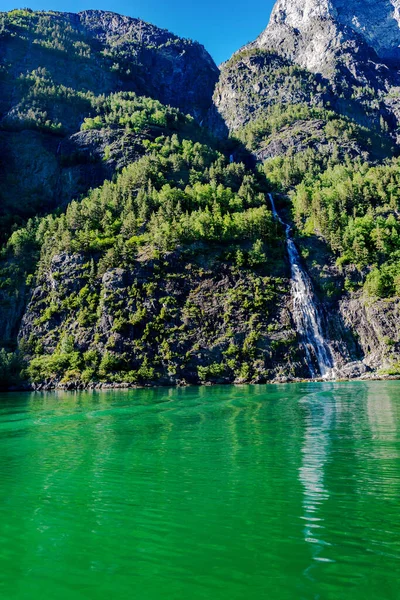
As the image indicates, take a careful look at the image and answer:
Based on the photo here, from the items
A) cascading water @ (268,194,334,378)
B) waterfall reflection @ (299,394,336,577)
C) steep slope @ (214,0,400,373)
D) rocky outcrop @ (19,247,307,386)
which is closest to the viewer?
waterfall reflection @ (299,394,336,577)

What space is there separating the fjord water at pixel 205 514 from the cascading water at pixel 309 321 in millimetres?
46518

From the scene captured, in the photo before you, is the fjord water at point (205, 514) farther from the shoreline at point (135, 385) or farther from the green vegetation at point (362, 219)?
the green vegetation at point (362, 219)

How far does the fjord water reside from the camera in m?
7.44

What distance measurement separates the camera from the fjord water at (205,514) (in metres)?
7.44

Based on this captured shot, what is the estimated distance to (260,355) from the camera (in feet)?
231

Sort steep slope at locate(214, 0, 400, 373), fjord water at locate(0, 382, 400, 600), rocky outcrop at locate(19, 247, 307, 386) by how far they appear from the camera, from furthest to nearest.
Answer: steep slope at locate(214, 0, 400, 373), rocky outcrop at locate(19, 247, 307, 386), fjord water at locate(0, 382, 400, 600)

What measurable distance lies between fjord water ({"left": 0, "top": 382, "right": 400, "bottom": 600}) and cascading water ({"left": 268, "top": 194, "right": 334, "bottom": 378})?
46518 mm

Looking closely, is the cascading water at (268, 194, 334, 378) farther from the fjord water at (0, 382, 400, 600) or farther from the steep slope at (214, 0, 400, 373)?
the fjord water at (0, 382, 400, 600)

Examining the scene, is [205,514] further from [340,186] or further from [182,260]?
[340,186]

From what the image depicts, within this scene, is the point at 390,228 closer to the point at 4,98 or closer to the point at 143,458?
the point at 143,458

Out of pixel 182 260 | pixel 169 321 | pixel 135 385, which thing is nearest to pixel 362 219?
pixel 182 260

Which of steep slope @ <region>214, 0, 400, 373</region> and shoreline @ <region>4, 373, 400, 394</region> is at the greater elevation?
steep slope @ <region>214, 0, 400, 373</region>

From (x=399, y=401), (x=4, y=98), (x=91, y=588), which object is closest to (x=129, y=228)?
(x=399, y=401)

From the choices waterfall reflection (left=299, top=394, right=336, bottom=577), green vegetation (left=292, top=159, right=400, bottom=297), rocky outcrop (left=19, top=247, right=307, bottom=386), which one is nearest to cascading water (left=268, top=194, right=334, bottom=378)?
rocky outcrop (left=19, top=247, right=307, bottom=386)
